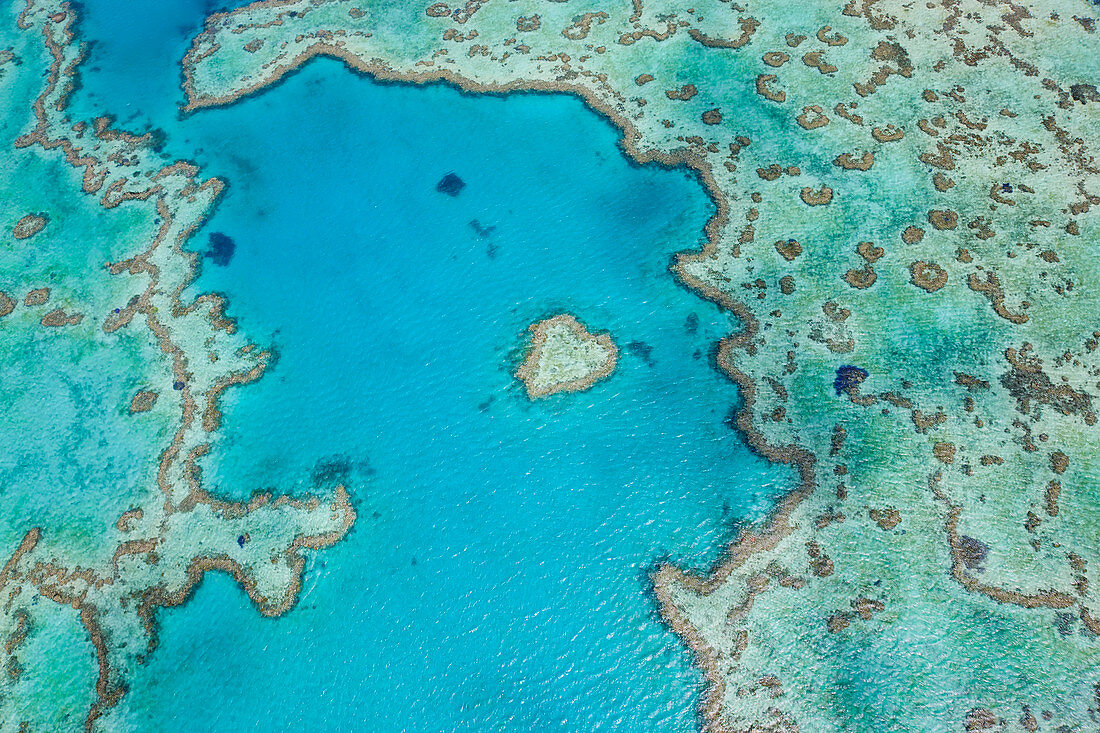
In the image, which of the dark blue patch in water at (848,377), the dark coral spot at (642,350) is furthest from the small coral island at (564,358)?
the dark blue patch in water at (848,377)

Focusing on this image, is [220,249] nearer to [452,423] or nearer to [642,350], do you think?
[452,423]

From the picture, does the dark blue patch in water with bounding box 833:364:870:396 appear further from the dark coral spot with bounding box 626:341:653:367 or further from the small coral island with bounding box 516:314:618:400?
the small coral island with bounding box 516:314:618:400

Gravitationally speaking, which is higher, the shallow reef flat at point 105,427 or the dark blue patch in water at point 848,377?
the dark blue patch in water at point 848,377

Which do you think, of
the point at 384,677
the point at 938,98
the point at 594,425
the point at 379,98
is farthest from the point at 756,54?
the point at 384,677

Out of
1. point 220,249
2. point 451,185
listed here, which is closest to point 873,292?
point 451,185

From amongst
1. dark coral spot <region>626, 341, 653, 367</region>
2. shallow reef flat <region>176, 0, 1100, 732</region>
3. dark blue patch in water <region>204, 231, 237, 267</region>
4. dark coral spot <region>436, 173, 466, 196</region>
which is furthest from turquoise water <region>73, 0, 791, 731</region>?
shallow reef flat <region>176, 0, 1100, 732</region>

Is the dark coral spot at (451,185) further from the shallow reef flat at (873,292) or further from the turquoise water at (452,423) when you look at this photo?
the shallow reef flat at (873,292)

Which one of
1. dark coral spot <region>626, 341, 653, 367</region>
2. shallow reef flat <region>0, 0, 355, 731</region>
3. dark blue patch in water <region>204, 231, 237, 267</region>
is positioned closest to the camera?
shallow reef flat <region>0, 0, 355, 731</region>
